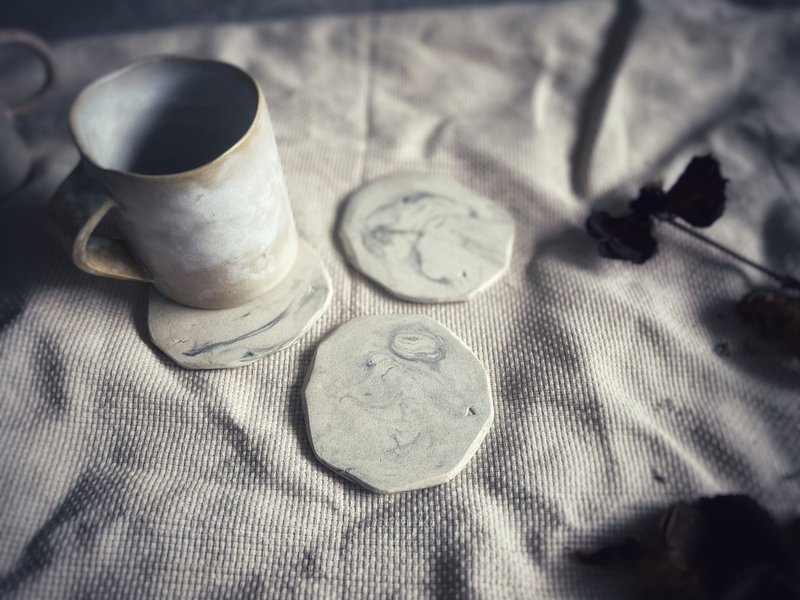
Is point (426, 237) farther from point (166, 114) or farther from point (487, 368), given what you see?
point (166, 114)

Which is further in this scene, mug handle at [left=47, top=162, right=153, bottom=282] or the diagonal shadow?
the diagonal shadow

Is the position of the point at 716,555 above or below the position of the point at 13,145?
above

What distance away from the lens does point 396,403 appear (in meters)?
0.65

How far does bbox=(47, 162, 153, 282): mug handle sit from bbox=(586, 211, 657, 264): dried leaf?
1.80 ft

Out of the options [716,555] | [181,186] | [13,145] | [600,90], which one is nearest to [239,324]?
[181,186]

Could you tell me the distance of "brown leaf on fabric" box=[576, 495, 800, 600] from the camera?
20.6 inches

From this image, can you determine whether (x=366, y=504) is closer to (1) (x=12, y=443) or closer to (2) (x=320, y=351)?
(2) (x=320, y=351)

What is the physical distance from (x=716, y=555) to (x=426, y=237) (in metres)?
0.47

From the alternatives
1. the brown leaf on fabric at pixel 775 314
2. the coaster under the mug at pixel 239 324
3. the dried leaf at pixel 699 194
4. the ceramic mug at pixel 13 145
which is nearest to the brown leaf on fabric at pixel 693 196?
the dried leaf at pixel 699 194

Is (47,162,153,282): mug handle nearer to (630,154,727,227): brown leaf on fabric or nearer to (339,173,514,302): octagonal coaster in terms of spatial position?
(339,173,514,302): octagonal coaster

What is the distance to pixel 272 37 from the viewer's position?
42.6 inches

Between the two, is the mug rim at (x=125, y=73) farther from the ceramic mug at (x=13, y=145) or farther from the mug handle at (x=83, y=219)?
the ceramic mug at (x=13, y=145)

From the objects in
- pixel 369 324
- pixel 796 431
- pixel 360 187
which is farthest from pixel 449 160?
pixel 796 431

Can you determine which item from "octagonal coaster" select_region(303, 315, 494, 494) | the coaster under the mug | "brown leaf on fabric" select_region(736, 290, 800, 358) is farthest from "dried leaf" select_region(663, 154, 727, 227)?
the coaster under the mug
